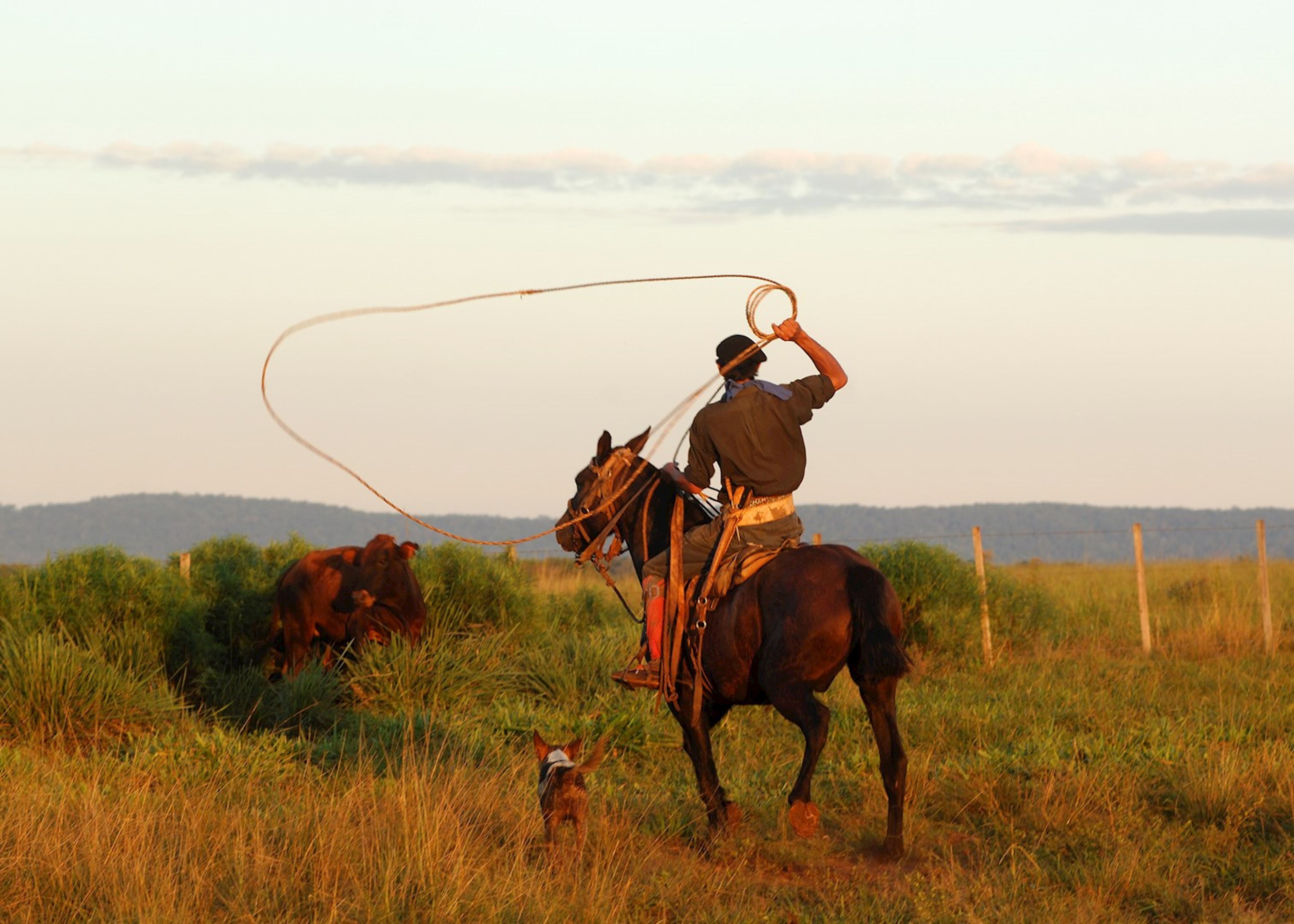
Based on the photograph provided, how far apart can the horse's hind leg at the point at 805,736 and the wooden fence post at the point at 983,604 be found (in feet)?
30.8

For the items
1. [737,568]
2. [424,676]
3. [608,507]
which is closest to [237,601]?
[424,676]

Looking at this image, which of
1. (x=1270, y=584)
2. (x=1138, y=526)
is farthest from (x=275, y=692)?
(x=1270, y=584)

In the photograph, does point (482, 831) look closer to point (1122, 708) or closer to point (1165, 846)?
point (1165, 846)

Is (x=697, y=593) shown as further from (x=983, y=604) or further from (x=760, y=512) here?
(x=983, y=604)

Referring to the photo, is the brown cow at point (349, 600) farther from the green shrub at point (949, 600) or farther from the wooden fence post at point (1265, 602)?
the wooden fence post at point (1265, 602)

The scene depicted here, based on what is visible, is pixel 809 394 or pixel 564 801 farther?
pixel 809 394

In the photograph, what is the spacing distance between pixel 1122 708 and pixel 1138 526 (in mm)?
7687

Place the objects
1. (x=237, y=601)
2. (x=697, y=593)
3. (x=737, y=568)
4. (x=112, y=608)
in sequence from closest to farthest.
Answer: (x=737, y=568) → (x=697, y=593) → (x=112, y=608) → (x=237, y=601)

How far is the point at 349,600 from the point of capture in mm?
14992

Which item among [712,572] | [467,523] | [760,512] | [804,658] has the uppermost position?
[760,512]

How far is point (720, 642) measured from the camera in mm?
8148

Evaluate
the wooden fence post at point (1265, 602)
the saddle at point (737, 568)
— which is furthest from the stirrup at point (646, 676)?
the wooden fence post at point (1265, 602)

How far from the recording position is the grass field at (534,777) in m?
6.52

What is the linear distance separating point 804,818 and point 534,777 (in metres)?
2.46
